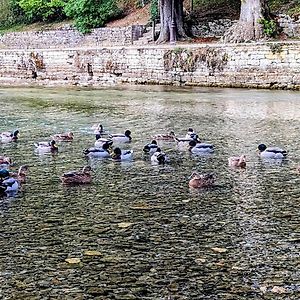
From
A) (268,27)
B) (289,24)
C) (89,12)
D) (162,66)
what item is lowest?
(162,66)

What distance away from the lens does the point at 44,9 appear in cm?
5425

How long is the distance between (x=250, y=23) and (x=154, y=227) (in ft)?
92.6

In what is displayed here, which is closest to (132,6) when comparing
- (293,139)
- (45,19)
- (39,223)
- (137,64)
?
(45,19)

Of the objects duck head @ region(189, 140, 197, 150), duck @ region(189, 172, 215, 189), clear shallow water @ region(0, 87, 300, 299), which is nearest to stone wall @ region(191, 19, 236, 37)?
clear shallow water @ region(0, 87, 300, 299)

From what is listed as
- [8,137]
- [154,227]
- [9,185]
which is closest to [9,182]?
[9,185]

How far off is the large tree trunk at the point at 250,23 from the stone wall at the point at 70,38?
1069 centimetres

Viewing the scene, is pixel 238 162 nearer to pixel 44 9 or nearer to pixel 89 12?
pixel 89 12

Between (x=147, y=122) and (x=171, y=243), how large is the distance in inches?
469

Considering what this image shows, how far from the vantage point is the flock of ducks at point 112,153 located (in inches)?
405

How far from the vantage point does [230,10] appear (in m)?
44.1

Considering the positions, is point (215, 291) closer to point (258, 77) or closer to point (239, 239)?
point (239, 239)

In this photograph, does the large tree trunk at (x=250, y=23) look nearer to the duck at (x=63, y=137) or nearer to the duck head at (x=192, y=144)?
the duck at (x=63, y=137)

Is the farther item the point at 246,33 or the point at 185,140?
the point at 246,33

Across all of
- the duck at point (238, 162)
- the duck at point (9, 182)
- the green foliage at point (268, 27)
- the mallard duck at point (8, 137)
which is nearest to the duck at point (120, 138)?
the mallard duck at point (8, 137)
